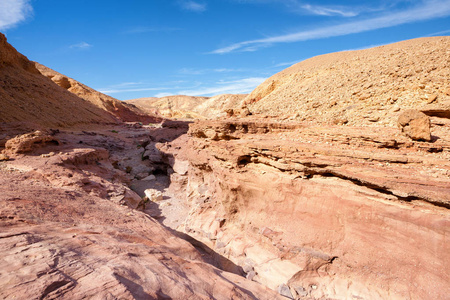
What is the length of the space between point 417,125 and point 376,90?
330 cm

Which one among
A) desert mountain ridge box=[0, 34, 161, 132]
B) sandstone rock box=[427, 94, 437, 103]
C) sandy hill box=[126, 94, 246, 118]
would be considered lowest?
sandstone rock box=[427, 94, 437, 103]

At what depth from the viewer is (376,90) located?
23.0ft

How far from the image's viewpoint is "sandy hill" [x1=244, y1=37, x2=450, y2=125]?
19.5ft

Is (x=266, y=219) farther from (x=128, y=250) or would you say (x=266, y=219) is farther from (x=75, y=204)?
(x=75, y=204)

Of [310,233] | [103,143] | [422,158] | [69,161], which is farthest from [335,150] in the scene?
[103,143]

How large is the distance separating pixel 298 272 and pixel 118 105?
33.9 metres

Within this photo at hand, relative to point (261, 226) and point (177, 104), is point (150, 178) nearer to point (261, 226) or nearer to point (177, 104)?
point (261, 226)

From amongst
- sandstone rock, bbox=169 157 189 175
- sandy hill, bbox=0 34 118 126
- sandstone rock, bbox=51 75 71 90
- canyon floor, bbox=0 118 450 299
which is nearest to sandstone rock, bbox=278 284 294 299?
canyon floor, bbox=0 118 450 299

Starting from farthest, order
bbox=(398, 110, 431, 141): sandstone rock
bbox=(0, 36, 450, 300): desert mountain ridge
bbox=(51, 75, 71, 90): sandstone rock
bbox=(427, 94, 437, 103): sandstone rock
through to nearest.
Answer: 1. bbox=(51, 75, 71, 90): sandstone rock
2. bbox=(427, 94, 437, 103): sandstone rock
3. bbox=(398, 110, 431, 141): sandstone rock
4. bbox=(0, 36, 450, 300): desert mountain ridge

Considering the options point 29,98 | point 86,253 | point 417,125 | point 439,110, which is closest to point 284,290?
point 86,253

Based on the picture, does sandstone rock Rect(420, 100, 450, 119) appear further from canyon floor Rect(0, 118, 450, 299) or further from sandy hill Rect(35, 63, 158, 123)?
sandy hill Rect(35, 63, 158, 123)

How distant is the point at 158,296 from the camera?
2.29m

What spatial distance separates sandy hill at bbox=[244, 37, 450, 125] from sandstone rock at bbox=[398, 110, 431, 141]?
3.31ft

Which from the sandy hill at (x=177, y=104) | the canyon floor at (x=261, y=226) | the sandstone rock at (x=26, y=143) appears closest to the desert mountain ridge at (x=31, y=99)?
the sandstone rock at (x=26, y=143)
